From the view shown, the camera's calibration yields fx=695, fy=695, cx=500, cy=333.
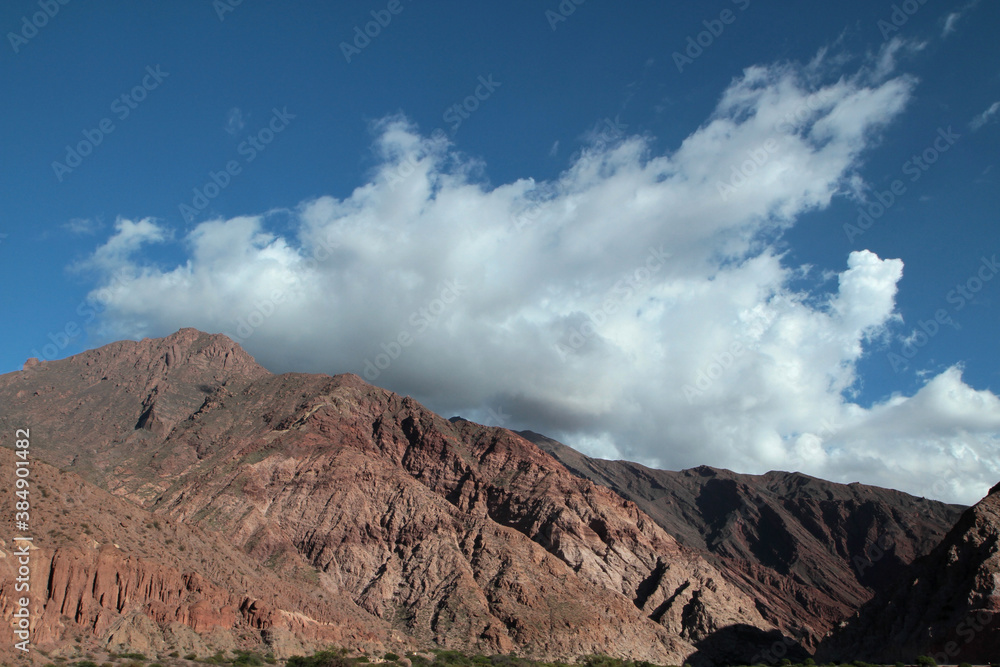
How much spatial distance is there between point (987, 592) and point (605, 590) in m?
56.9

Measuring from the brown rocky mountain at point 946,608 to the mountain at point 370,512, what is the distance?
28.0m

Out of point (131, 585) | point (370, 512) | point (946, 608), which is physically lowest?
point (131, 585)

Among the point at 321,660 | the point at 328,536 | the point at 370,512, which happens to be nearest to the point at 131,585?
the point at 321,660

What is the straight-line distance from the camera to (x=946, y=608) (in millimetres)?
83125

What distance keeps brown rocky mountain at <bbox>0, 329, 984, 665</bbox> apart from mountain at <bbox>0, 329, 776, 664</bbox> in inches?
15.6

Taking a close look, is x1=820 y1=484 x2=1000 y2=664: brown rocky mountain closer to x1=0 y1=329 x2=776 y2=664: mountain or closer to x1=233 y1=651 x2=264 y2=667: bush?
x1=0 y1=329 x2=776 y2=664: mountain

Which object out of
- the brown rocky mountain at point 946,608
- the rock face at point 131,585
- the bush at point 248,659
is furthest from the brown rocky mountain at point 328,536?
the brown rocky mountain at point 946,608

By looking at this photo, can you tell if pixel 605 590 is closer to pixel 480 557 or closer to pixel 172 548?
pixel 480 557

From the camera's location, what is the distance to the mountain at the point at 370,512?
98.6m

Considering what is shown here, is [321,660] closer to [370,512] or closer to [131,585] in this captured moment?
[131,585]

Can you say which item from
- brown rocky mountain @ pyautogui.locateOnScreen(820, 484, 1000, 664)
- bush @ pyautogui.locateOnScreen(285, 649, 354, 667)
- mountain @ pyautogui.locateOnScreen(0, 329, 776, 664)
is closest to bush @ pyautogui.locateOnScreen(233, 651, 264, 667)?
mountain @ pyautogui.locateOnScreen(0, 329, 776, 664)

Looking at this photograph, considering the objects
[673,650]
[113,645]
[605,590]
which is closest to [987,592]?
[673,650]

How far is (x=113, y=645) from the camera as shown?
56.8 meters

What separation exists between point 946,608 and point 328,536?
8614 cm
